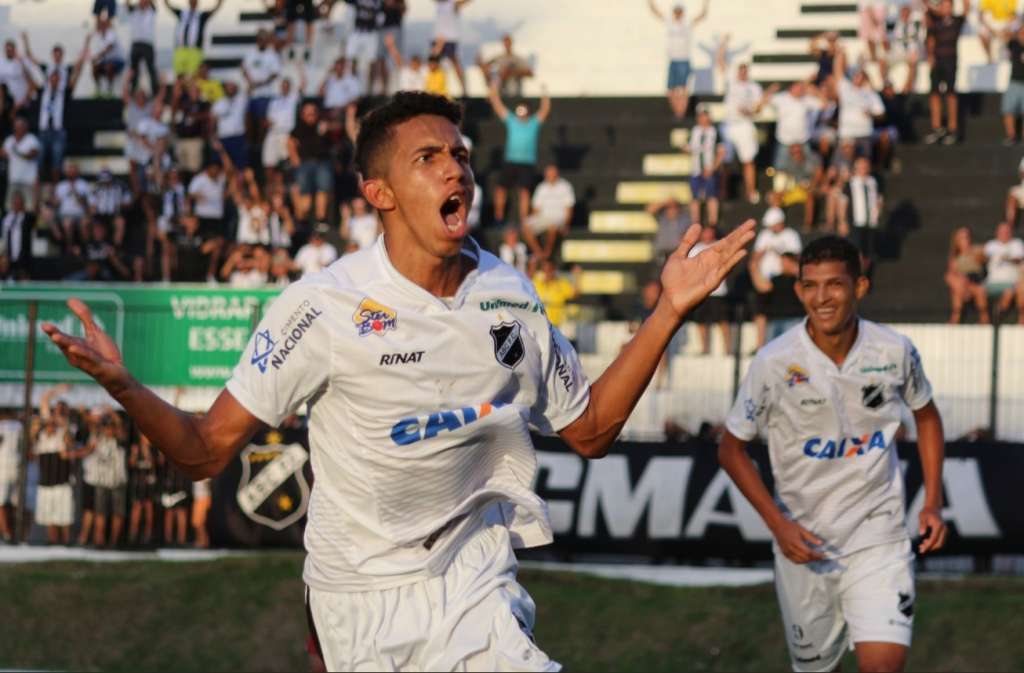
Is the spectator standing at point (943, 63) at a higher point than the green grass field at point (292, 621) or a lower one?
higher

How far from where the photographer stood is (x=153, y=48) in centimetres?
2709

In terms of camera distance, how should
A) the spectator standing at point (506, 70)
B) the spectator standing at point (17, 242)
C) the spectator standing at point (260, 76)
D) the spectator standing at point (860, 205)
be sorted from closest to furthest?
the spectator standing at point (860, 205), the spectator standing at point (17, 242), the spectator standing at point (260, 76), the spectator standing at point (506, 70)

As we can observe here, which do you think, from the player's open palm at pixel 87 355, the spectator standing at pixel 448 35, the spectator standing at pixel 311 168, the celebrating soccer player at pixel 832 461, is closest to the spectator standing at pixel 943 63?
the spectator standing at pixel 448 35

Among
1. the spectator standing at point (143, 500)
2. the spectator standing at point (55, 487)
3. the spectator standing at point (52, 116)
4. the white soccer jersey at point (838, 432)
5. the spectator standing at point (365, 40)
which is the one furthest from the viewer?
the spectator standing at point (52, 116)

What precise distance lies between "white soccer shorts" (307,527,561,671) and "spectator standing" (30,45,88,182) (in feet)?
71.4

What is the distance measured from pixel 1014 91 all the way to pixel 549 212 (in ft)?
21.8

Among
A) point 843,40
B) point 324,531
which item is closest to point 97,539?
point 324,531

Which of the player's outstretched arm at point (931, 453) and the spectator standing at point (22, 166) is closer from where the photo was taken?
the player's outstretched arm at point (931, 453)

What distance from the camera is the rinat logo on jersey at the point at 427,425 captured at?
5.24 m

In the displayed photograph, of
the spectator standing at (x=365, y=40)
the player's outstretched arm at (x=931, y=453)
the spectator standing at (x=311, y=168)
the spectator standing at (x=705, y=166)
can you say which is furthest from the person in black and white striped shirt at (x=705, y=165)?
the player's outstretched arm at (x=931, y=453)

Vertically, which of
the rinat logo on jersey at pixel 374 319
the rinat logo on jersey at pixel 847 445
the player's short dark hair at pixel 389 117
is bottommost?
the rinat logo on jersey at pixel 847 445

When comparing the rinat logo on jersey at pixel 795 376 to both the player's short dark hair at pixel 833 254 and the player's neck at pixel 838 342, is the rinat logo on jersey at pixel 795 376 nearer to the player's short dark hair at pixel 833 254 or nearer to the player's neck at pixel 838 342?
the player's neck at pixel 838 342

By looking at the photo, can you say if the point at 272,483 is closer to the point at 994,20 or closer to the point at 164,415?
the point at 164,415

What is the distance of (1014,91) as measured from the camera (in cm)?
2355
